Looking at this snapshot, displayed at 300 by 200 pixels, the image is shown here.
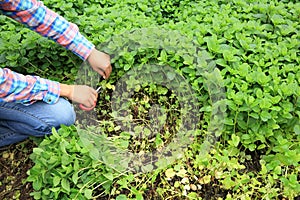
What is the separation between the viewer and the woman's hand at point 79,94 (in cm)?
203

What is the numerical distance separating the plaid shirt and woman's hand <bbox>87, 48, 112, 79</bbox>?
0.03 m

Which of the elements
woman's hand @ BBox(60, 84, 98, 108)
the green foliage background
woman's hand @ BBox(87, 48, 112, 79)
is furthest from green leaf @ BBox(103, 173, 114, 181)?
woman's hand @ BBox(87, 48, 112, 79)

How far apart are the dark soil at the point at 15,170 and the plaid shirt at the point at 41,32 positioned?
39cm

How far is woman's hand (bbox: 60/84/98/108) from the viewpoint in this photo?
6.64 ft

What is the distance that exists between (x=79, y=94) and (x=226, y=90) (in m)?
0.72

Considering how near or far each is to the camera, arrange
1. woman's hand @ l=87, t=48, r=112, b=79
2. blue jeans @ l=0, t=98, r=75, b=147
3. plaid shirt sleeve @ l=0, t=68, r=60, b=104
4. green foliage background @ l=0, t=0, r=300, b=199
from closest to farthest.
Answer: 1. plaid shirt sleeve @ l=0, t=68, r=60, b=104
2. green foliage background @ l=0, t=0, r=300, b=199
3. blue jeans @ l=0, t=98, r=75, b=147
4. woman's hand @ l=87, t=48, r=112, b=79

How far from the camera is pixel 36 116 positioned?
2080 millimetres

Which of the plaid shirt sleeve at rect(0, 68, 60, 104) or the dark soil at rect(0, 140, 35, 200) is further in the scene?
the dark soil at rect(0, 140, 35, 200)

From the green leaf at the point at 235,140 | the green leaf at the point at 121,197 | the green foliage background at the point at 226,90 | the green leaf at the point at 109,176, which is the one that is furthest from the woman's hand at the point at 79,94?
the green leaf at the point at 235,140

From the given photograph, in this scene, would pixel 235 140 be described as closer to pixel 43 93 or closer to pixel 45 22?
pixel 43 93

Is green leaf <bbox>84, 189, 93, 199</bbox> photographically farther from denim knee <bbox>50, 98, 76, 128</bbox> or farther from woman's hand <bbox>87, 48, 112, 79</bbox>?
woman's hand <bbox>87, 48, 112, 79</bbox>

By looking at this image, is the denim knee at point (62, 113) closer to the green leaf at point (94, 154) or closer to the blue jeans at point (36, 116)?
the blue jeans at point (36, 116)

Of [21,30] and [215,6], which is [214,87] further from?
[21,30]

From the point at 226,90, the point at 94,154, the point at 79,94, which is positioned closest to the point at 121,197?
the point at 94,154
